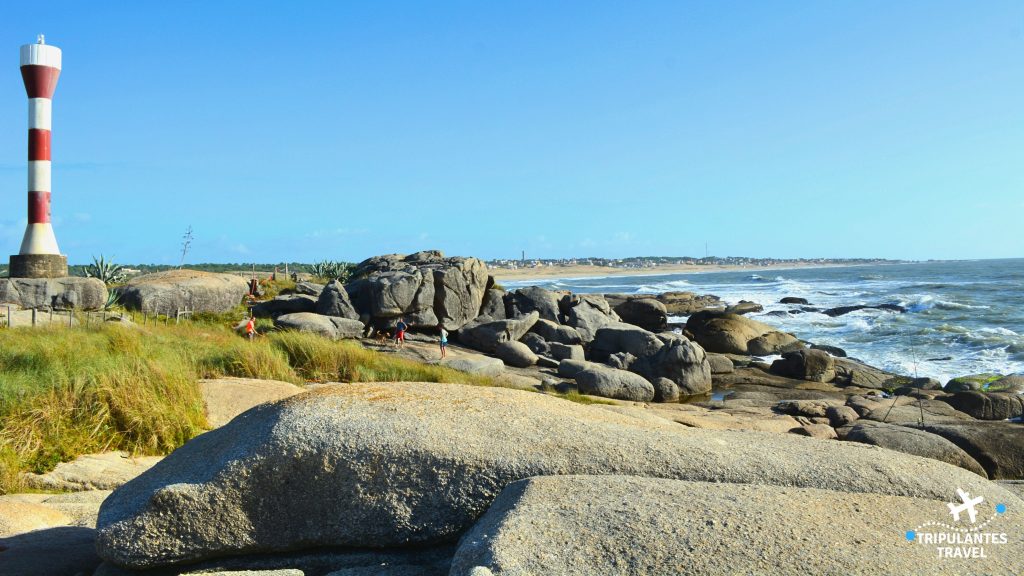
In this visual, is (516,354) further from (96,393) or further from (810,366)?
(96,393)

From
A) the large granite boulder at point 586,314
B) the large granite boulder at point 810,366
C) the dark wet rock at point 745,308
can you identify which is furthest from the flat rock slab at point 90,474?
the dark wet rock at point 745,308

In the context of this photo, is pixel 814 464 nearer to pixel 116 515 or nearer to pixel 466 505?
pixel 466 505

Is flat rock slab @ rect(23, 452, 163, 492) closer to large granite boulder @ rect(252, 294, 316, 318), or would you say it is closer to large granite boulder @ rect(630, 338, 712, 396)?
large granite boulder @ rect(630, 338, 712, 396)

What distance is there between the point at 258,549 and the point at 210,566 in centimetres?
32

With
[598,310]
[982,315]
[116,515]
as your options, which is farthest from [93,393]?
[982,315]

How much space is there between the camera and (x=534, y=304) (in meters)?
32.6

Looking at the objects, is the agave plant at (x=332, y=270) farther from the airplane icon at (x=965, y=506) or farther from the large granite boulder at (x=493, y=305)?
the airplane icon at (x=965, y=506)

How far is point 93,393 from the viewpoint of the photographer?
29.5 ft

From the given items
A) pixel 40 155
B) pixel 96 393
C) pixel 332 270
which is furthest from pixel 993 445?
pixel 332 270

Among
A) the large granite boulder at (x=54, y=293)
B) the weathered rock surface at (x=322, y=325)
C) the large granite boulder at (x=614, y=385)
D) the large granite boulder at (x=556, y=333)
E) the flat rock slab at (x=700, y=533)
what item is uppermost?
the flat rock slab at (x=700, y=533)

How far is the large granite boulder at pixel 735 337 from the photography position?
108 feet

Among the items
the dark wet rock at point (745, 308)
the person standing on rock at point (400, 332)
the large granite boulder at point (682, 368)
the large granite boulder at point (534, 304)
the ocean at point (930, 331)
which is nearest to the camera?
the large granite boulder at point (682, 368)

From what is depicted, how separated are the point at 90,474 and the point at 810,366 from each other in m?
23.7

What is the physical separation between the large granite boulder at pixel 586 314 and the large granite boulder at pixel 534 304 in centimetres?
77
